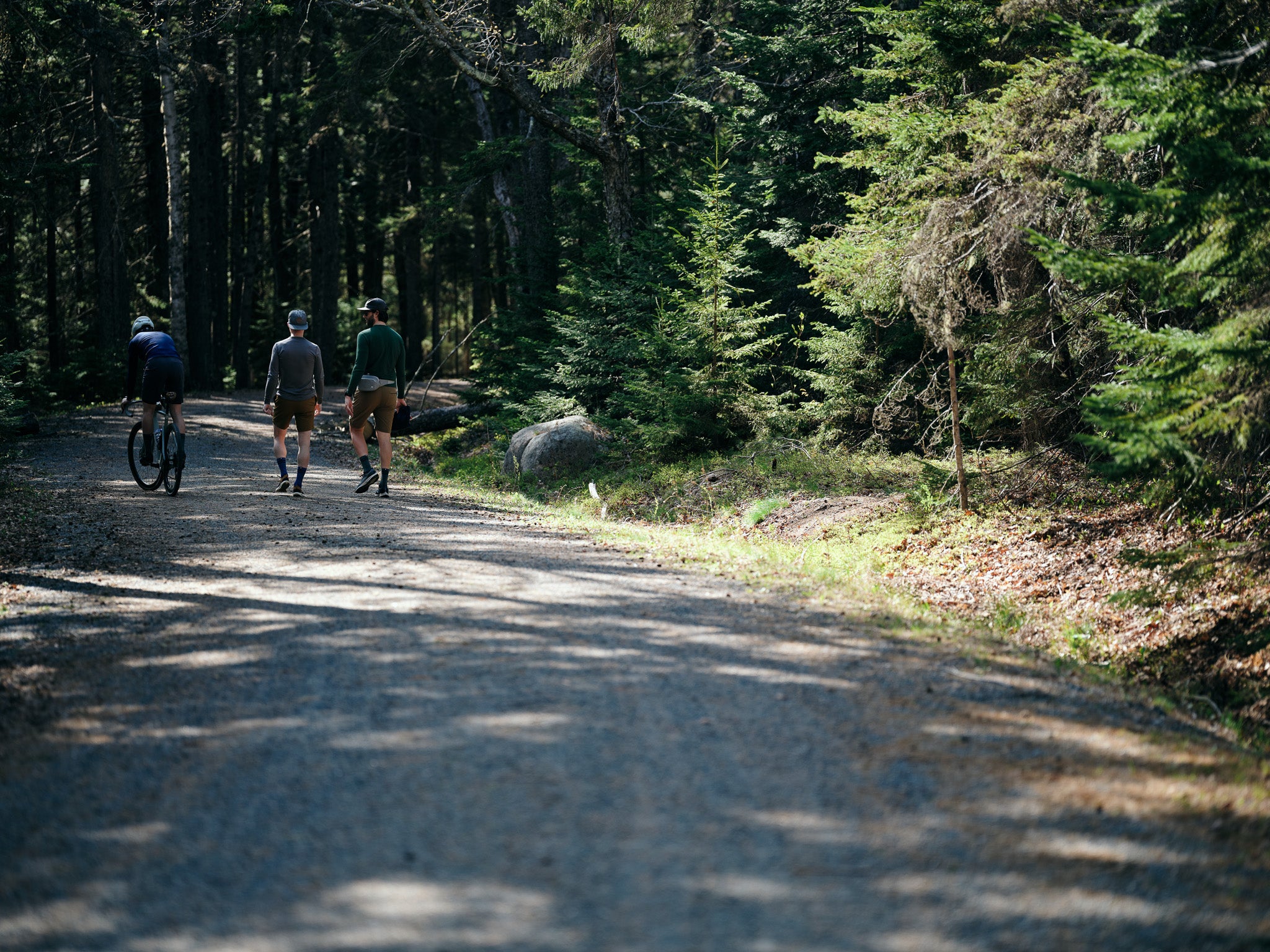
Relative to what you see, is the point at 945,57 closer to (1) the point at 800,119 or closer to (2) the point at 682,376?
(2) the point at 682,376

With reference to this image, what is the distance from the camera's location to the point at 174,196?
25094mm

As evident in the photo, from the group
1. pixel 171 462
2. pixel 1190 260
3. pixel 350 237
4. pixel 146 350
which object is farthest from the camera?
pixel 350 237

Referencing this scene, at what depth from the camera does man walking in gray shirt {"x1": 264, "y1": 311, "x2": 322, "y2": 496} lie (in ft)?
40.5

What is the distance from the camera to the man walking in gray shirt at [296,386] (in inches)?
486

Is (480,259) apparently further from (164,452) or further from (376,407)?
(164,452)

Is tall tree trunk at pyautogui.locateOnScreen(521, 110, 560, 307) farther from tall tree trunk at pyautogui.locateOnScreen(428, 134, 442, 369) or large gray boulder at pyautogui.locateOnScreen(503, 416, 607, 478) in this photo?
tall tree trunk at pyautogui.locateOnScreen(428, 134, 442, 369)

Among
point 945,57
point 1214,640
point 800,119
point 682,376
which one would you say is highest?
point 800,119

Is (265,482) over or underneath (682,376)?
underneath

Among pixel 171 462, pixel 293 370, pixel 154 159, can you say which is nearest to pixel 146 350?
pixel 171 462

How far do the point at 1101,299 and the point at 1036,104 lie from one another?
2346 mm

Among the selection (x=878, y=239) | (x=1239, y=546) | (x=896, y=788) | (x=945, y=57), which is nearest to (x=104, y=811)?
(x=896, y=788)

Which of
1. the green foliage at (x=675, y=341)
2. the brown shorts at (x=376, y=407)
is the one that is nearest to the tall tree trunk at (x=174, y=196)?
the green foliage at (x=675, y=341)

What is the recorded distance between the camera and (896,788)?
4082mm

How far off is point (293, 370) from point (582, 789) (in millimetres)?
9913
